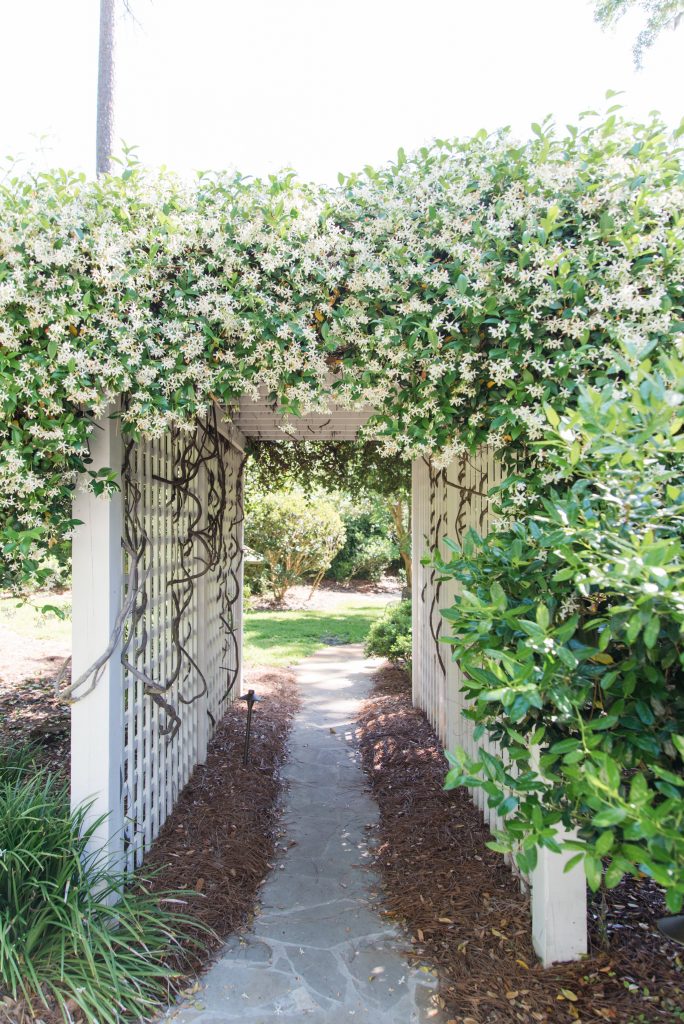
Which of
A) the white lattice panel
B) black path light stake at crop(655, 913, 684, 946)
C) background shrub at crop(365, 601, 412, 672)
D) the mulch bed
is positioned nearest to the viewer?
black path light stake at crop(655, 913, 684, 946)

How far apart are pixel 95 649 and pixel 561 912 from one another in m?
2.06

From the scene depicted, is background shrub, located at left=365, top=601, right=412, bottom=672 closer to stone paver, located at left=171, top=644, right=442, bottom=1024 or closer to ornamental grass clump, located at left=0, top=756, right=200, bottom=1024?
stone paver, located at left=171, top=644, right=442, bottom=1024

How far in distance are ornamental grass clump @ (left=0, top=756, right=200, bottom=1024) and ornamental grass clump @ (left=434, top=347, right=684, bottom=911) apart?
5.27 ft

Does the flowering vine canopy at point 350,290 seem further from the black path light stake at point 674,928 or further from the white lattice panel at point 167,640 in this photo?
the black path light stake at point 674,928

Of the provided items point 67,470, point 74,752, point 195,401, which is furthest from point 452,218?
point 74,752

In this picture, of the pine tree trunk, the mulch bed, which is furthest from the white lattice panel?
the pine tree trunk

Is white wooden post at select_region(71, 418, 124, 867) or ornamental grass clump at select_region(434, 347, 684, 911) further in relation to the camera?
white wooden post at select_region(71, 418, 124, 867)

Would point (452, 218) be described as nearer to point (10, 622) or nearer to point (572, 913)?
point (572, 913)

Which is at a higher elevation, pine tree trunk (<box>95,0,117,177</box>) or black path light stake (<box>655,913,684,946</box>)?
pine tree trunk (<box>95,0,117,177</box>)

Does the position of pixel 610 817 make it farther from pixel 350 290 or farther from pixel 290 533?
pixel 290 533

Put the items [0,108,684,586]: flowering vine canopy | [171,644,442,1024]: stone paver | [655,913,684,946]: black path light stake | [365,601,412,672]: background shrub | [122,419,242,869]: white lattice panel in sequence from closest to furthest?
[655,913,684,946]: black path light stake → [0,108,684,586]: flowering vine canopy → [171,644,442,1024]: stone paver → [122,419,242,869]: white lattice panel → [365,601,412,672]: background shrub

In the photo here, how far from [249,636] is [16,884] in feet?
24.8

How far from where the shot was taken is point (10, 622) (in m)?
8.62

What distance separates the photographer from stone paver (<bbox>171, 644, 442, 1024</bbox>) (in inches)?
83.4
